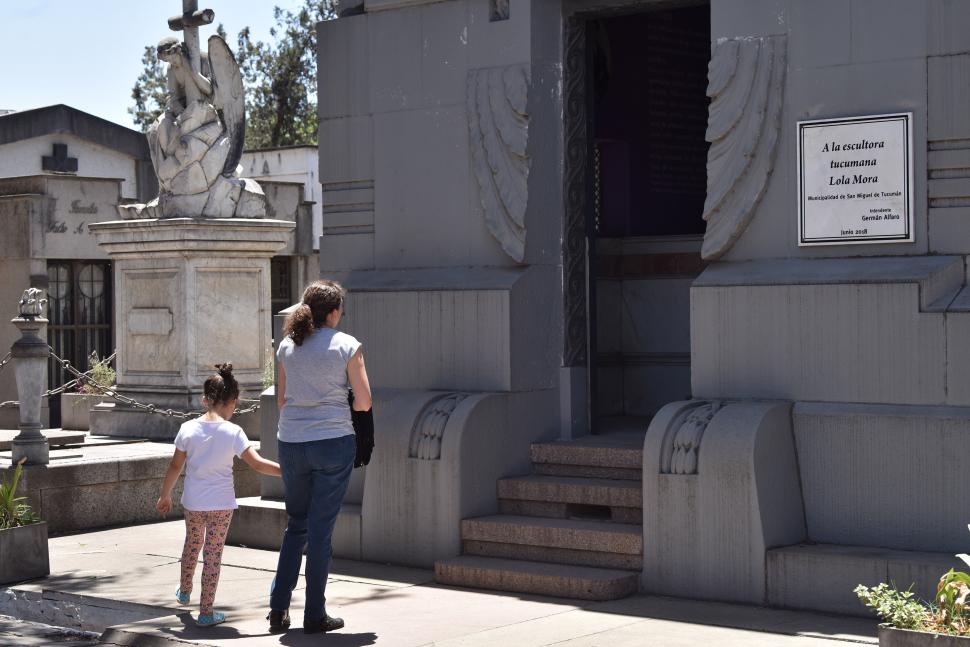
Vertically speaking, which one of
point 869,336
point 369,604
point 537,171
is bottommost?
point 369,604

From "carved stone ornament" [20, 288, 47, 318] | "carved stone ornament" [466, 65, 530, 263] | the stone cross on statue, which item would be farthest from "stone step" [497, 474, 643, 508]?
the stone cross on statue

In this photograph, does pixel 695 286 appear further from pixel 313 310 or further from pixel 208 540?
pixel 208 540

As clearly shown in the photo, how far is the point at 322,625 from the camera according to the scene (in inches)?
327

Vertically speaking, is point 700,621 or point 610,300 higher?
point 610,300

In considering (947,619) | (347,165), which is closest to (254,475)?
(347,165)

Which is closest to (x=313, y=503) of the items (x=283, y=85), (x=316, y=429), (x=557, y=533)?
(x=316, y=429)

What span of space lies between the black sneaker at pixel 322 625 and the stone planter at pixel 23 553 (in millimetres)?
2961

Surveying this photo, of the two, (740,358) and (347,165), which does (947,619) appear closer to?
(740,358)

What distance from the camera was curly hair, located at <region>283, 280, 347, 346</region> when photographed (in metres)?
8.20

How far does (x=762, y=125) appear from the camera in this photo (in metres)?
9.84

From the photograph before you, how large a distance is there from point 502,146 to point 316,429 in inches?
146

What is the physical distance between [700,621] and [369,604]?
6.69 feet

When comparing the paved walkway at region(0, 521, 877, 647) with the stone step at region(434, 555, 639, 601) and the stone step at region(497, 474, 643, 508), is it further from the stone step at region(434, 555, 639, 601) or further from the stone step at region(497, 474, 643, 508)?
the stone step at region(497, 474, 643, 508)

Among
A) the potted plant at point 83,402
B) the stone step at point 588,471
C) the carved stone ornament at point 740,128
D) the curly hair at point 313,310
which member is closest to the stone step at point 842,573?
the stone step at point 588,471
